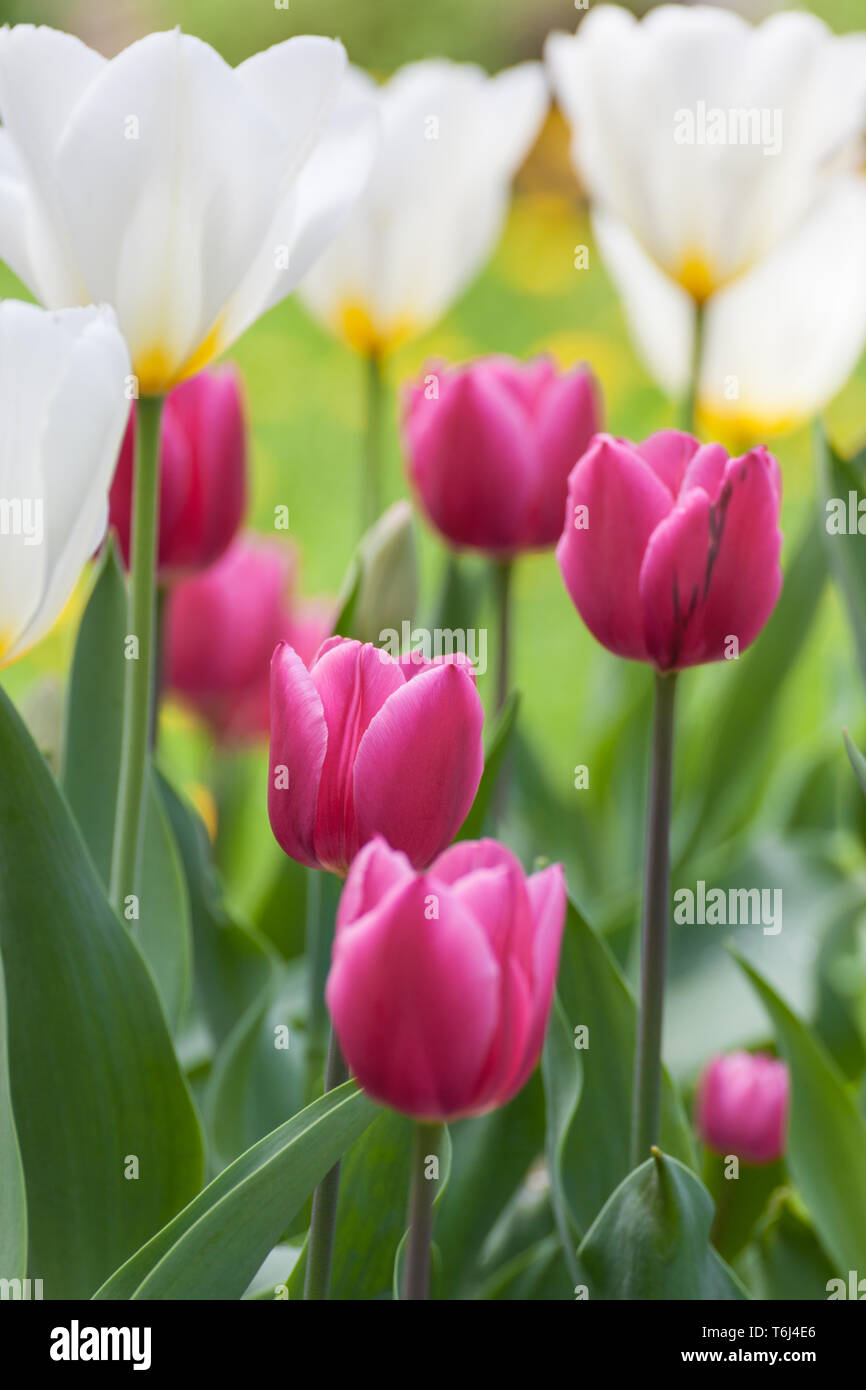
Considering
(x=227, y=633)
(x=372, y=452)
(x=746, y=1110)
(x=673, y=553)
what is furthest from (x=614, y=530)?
(x=227, y=633)

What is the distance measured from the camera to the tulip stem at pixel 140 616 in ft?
1.63

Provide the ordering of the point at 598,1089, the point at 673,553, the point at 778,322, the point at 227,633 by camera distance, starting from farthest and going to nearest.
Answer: the point at 227,633, the point at 778,322, the point at 598,1089, the point at 673,553

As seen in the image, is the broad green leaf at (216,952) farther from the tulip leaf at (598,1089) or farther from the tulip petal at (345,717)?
the tulip petal at (345,717)

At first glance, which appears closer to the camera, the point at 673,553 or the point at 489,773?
the point at 673,553

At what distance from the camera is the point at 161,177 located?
49 cm

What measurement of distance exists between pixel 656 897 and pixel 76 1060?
19 cm

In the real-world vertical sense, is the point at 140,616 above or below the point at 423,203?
below

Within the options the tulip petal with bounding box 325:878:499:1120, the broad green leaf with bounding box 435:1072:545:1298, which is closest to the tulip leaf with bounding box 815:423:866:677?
the broad green leaf with bounding box 435:1072:545:1298

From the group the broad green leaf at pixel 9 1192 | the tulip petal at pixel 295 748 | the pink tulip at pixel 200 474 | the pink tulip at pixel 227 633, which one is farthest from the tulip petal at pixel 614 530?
the pink tulip at pixel 227 633

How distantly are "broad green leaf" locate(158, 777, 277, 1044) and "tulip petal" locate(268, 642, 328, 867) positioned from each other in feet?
1.12

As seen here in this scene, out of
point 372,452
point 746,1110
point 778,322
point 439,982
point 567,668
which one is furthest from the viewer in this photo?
point 567,668

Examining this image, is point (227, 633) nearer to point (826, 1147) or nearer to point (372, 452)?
point (372, 452)

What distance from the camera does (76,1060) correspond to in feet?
1.55

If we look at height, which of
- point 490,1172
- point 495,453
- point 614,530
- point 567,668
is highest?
point 567,668
